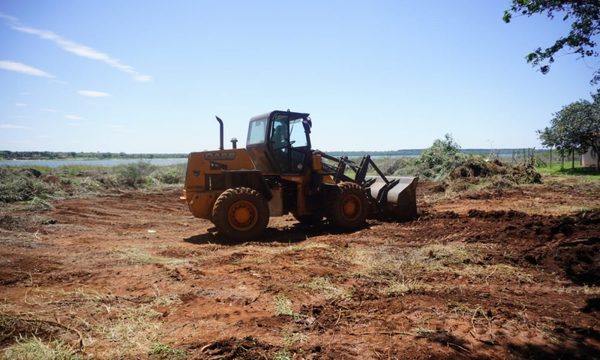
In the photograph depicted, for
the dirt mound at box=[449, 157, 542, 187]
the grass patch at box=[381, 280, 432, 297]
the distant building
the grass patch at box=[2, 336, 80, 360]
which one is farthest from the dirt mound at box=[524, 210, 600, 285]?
the distant building

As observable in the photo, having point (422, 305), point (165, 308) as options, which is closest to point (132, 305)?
point (165, 308)

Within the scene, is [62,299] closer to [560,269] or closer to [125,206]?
[560,269]

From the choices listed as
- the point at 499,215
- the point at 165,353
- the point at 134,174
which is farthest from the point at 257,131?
the point at 134,174

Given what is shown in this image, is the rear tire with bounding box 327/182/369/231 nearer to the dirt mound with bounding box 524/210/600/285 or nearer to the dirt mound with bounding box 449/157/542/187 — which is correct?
the dirt mound with bounding box 524/210/600/285

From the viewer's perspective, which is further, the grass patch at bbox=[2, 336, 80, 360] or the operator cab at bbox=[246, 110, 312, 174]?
the operator cab at bbox=[246, 110, 312, 174]

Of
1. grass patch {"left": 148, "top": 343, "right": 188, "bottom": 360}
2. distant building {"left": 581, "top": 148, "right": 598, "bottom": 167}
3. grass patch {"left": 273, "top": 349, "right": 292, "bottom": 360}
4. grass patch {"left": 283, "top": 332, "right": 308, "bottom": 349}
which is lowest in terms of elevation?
grass patch {"left": 283, "top": 332, "right": 308, "bottom": 349}

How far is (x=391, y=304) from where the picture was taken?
462 centimetres

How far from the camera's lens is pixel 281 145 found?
938 centimetres

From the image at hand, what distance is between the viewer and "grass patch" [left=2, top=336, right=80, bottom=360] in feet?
10.8

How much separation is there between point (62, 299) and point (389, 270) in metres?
4.42

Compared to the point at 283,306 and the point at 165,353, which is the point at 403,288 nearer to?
the point at 283,306

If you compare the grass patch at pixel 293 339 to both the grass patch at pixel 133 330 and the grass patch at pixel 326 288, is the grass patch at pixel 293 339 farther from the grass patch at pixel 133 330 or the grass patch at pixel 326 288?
the grass patch at pixel 133 330

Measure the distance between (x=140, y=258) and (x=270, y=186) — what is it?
3433 mm

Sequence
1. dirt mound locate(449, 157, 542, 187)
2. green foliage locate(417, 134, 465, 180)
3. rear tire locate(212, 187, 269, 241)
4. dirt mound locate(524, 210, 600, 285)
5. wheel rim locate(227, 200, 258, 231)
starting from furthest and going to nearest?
green foliage locate(417, 134, 465, 180), dirt mound locate(449, 157, 542, 187), wheel rim locate(227, 200, 258, 231), rear tire locate(212, 187, 269, 241), dirt mound locate(524, 210, 600, 285)
